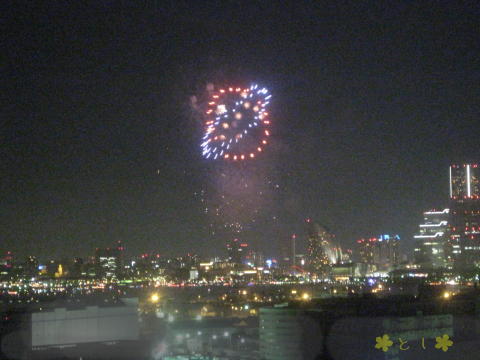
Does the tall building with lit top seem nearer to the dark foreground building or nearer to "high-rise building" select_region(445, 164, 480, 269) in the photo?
"high-rise building" select_region(445, 164, 480, 269)

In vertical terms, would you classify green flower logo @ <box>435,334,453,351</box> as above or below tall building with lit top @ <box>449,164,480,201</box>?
below

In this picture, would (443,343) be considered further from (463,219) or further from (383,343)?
(463,219)

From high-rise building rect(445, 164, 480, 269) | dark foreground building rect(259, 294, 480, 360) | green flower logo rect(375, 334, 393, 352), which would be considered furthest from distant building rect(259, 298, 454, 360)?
high-rise building rect(445, 164, 480, 269)

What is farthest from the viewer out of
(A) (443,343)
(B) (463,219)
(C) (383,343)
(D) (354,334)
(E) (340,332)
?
(B) (463,219)

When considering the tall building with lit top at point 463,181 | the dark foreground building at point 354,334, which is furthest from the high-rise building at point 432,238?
the dark foreground building at point 354,334

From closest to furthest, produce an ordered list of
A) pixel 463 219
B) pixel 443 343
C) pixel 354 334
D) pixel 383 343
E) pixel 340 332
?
1. pixel 383 343
2. pixel 443 343
3. pixel 354 334
4. pixel 340 332
5. pixel 463 219

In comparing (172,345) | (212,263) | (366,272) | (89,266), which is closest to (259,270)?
→ (212,263)

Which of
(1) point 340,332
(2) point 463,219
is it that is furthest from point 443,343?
(2) point 463,219
